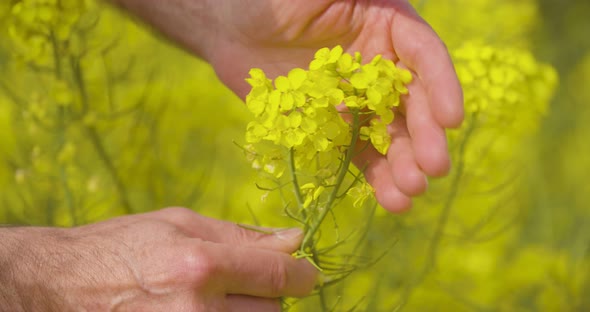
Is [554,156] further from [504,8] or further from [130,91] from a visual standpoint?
[130,91]

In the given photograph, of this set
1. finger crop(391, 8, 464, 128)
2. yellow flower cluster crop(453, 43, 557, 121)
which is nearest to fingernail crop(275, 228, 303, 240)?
finger crop(391, 8, 464, 128)

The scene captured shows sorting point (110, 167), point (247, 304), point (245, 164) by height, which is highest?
point (247, 304)

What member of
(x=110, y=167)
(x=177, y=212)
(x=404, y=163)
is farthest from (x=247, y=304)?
(x=110, y=167)

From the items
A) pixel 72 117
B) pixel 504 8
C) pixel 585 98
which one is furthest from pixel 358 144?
pixel 585 98

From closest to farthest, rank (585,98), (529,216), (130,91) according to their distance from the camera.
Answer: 1. (130,91)
2. (529,216)
3. (585,98)

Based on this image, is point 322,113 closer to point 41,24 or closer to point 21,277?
point 21,277

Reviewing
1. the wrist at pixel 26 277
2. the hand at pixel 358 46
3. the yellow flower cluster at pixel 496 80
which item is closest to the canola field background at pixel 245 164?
the yellow flower cluster at pixel 496 80

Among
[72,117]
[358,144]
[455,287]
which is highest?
[358,144]
